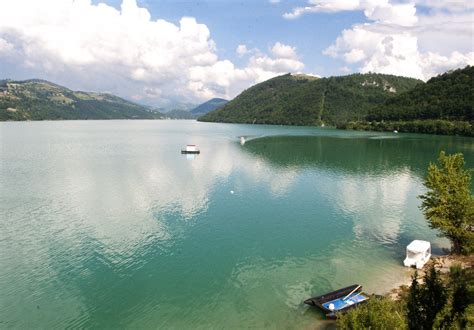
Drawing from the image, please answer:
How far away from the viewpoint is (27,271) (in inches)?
1394

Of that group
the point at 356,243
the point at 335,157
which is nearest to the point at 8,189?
the point at 356,243

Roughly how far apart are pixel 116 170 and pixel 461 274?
8129 centimetres

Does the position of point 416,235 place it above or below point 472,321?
below

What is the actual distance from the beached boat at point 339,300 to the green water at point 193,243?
907 mm

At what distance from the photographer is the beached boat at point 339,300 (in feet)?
89.0

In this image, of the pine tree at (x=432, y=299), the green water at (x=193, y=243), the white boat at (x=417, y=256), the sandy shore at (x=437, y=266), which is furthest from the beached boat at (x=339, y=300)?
the pine tree at (x=432, y=299)

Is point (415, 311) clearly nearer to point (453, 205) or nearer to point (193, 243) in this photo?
point (453, 205)

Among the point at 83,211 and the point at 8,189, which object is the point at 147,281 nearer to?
the point at 83,211

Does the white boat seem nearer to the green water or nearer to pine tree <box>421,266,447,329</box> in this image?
the green water

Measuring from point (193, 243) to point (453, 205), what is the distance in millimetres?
30341

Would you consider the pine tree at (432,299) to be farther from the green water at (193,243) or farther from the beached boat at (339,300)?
the green water at (193,243)

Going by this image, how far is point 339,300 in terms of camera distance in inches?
1118

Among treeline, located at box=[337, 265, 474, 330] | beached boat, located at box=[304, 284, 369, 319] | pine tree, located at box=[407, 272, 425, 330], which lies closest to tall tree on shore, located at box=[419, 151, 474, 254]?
beached boat, located at box=[304, 284, 369, 319]

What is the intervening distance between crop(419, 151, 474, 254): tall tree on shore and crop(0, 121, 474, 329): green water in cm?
494
